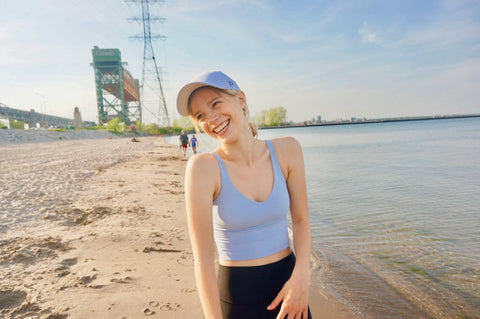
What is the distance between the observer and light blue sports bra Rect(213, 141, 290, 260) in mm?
1476

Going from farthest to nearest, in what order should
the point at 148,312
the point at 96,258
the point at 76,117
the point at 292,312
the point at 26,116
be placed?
the point at 76,117 < the point at 26,116 < the point at 96,258 < the point at 148,312 < the point at 292,312

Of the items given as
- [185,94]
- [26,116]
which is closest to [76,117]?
[26,116]

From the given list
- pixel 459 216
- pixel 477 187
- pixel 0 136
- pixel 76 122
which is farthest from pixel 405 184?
pixel 76 122

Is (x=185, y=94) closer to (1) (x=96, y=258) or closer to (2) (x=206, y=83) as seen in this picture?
(2) (x=206, y=83)

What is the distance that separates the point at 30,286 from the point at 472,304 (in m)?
5.26

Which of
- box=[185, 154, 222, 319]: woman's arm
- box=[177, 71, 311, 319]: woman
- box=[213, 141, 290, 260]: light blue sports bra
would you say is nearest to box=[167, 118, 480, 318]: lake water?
box=[177, 71, 311, 319]: woman

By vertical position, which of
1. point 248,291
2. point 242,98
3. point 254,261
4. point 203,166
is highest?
point 242,98

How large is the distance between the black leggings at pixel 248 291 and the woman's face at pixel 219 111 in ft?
2.44

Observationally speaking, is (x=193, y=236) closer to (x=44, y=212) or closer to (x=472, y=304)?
(x=472, y=304)

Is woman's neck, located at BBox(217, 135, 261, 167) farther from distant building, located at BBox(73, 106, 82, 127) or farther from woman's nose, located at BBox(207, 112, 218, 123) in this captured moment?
distant building, located at BBox(73, 106, 82, 127)

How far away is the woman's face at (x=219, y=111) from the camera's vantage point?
167 centimetres

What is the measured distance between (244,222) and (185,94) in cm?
78

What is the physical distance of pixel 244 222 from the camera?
1.48 meters

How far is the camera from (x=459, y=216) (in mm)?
7660
